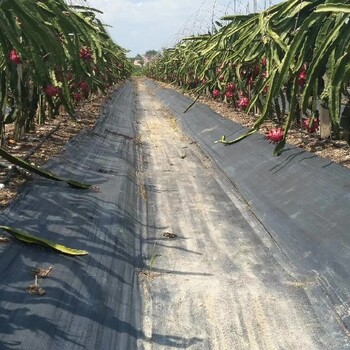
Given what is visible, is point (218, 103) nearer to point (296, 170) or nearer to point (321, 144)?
point (321, 144)

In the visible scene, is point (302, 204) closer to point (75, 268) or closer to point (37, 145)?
point (75, 268)

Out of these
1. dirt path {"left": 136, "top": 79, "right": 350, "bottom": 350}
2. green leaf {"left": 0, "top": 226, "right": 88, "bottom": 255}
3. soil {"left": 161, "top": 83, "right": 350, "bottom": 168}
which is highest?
green leaf {"left": 0, "top": 226, "right": 88, "bottom": 255}

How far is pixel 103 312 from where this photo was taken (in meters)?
2.52

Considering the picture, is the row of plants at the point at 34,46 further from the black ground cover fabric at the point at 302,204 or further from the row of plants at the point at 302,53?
the black ground cover fabric at the point at 302,204

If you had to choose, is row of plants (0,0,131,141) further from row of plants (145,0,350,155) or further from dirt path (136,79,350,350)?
row of plants (145,0,350,155)

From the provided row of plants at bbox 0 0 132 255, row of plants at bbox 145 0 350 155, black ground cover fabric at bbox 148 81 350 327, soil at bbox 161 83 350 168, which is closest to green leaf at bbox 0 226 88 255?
row of plants at bbox 0 0 132 255

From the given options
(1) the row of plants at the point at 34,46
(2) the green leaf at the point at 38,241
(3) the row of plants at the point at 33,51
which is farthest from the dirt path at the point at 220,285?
(1) the row of plants at the point at 34,46

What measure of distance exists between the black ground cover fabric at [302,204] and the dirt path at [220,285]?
3.9 inches

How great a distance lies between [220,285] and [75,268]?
92 centimetres

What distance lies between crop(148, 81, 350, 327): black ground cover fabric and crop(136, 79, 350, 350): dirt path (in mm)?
98

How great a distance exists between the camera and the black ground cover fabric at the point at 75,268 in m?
2.24

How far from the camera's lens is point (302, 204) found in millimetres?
3900

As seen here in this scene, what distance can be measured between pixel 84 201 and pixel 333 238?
1984 millimetres

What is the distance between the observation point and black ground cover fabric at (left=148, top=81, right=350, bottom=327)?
9.98ft
